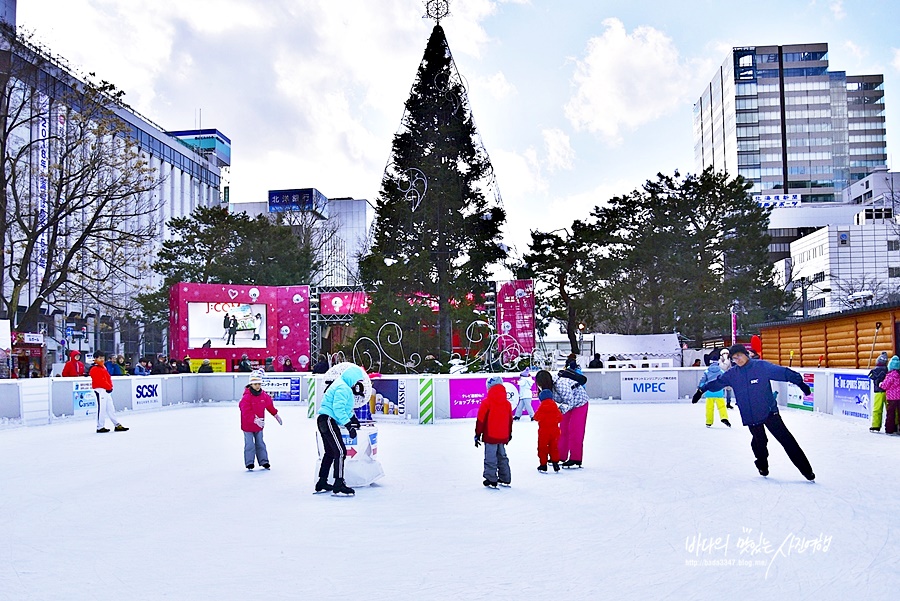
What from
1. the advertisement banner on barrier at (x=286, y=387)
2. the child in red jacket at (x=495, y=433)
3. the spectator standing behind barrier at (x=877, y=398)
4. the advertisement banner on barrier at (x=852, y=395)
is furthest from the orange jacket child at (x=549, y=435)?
the advertisement banner on barrier at (x=286, y=387)

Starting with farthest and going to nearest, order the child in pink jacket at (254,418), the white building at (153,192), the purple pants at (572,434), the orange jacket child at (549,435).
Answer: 1. the white building at (153,192)
2. the child in pink jacket at (254,418)
3. the purple pants at (572,434)
4. the orange jacket child at (549,435)

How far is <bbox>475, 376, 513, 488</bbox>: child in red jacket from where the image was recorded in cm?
896

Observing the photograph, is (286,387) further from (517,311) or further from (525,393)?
(525,393)

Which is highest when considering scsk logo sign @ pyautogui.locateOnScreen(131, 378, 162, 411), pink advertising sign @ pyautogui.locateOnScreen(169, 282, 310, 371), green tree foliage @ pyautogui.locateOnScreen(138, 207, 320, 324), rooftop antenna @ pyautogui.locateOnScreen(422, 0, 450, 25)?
rooftop antenna @ pyautogui.locateOnScreen(422, 0, 450, 25)

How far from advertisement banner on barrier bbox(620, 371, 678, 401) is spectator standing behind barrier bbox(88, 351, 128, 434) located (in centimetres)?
1398

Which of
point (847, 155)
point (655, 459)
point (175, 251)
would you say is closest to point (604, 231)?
point (175, 251)

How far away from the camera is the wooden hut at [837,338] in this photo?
21344 millimetres

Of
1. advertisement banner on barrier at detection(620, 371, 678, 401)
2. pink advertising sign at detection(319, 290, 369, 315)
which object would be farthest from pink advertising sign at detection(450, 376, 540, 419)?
pink advertising sign at detection(319, 290, 369, 315)

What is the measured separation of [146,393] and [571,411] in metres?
16.4

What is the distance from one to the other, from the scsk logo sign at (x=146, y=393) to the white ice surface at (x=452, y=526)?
10.1 m

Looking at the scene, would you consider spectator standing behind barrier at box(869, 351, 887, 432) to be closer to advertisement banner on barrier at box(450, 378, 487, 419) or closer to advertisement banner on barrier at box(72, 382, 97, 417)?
advertisement banner on barrier at box(450, 378, 487, 419)

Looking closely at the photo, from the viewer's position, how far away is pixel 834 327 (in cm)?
2433

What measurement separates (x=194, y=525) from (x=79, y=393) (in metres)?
14.9

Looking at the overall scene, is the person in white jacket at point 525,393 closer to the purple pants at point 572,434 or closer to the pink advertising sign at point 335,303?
the purple pants at point 572,434
